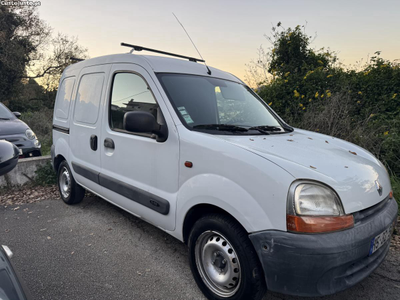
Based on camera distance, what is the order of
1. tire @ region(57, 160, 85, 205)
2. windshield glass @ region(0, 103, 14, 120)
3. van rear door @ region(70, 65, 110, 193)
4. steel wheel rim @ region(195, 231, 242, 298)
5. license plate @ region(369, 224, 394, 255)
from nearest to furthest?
license plate @ region(369, 224, 394, 255)
steel wheel rim @ region(195, 231, 242, 298)
van rear door @ region(70, 65, 110, 193)
tire @ region(57, 160, 85, 205)
windshield glass @ region(0, 103, 14, 120)

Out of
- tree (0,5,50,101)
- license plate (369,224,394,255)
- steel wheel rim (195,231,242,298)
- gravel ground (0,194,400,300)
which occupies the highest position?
tree (0,5,50,101)

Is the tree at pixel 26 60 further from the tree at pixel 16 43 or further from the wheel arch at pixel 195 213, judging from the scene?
the wheel arch at pixel 195 213

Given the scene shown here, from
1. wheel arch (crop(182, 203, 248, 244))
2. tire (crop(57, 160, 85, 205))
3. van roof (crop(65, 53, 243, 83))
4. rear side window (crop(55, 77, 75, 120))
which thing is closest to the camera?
wheel arch (crop(182, 203, 248, 244))

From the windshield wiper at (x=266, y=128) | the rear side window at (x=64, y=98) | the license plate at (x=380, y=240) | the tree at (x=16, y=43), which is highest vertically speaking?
the tree at (x=16, y=43)

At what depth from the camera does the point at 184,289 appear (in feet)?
7.86

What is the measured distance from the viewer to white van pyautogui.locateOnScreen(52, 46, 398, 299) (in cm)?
171

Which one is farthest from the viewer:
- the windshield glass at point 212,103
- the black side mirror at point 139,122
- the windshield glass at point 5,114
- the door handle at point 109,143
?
the windshield glass at point 5,114

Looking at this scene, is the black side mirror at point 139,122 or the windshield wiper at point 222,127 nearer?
the black side mirror at point 139,122

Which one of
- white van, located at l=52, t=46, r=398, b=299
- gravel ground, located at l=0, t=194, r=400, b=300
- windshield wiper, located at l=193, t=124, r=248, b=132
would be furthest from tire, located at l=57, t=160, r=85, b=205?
windshield wiper, located at l=193, t=124, r=248, b=132

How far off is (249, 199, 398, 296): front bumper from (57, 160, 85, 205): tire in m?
3.27

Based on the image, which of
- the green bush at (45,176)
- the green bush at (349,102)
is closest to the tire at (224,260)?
the green bush at (349,102)

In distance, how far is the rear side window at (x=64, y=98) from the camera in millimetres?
4082

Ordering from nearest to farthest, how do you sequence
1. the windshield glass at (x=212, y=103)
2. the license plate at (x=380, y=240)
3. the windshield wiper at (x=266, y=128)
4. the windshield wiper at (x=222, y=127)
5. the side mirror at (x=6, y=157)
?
the side mirror at (x=6, y=157)
the license plate at (x=380, y=240)
the windshield wiper at (x=222, y=127)
the windshield glass at (x=212, y=103)
the windshield wiper at (x=266, y=128)

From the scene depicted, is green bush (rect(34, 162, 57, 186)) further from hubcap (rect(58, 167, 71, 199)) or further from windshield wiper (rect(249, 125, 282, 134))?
windshield wiper (rect(249, 125, 282, 134))
